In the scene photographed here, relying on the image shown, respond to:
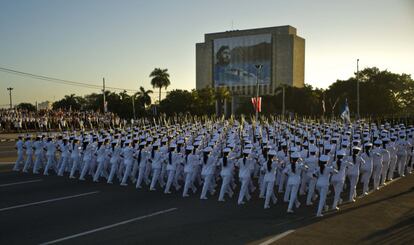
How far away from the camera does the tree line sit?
6247 centimetres

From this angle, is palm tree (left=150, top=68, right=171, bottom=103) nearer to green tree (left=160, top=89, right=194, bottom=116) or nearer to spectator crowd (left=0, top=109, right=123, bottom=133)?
green tree (left=160, top=89, right=194, bottom=116)

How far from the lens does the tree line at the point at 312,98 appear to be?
6247cm

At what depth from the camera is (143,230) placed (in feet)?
29.3

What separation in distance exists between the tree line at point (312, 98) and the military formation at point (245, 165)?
4250cm

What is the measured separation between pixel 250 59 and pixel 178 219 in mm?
102148

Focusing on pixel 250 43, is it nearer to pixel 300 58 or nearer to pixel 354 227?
pixel 300 58

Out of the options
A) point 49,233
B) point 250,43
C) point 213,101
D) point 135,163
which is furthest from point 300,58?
point 49,233

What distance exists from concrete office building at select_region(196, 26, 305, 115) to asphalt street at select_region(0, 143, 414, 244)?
8874 cm

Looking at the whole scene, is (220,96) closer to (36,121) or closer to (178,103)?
(178,103)

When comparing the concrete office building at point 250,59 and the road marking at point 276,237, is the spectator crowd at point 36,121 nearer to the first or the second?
the road marking at point 276,237

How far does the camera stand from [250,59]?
109750mm

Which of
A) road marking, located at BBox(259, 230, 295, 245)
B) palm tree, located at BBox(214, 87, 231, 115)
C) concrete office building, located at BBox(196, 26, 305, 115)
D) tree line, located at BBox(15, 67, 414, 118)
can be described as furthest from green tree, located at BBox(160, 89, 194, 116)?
road marking, located at BBox(259, 230, 295, 245)

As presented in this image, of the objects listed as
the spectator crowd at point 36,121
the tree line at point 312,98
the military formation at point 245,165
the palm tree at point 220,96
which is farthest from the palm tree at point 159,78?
the military formation at point 245,165

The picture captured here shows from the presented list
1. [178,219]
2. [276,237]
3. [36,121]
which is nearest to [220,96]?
[36,121]
